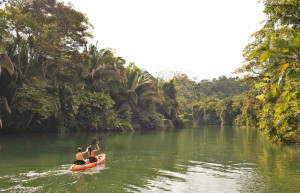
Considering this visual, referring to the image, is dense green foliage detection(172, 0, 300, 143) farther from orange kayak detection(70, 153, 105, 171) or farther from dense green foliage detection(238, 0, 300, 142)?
orange kayak detection(70, 153, 105, 171)

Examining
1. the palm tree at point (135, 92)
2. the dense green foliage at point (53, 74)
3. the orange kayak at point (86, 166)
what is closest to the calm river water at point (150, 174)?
the orange kayak at point (86, 166)

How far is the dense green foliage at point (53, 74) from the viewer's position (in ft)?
66.5

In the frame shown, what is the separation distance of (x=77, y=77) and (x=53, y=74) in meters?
3.45

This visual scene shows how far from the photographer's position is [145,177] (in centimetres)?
871

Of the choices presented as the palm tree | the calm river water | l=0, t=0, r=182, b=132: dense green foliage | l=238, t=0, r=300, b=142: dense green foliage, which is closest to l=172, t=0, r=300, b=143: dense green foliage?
l=238, t=0, r=300, b=142: dense green foliage

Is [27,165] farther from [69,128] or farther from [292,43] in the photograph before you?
[69,128]

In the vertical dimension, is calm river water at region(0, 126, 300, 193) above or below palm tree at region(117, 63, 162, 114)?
below

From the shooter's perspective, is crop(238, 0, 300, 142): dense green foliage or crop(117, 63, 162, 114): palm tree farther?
crop(117, 63, 162, 114): palm tree

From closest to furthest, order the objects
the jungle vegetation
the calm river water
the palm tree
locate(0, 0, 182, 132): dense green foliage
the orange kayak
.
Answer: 1. the calm river water
2. the orange kayak
3. the jungle vegetation
4. locate(0, 0, 182, 132): dense green foliage
5. the palm tree

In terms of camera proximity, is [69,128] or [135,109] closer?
[69,128]

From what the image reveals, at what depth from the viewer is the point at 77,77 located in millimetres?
27344

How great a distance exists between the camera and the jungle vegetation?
14220 mm

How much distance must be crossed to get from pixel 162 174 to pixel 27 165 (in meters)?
4.76

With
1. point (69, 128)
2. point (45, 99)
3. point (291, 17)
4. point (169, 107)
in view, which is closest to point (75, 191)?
point (291, 17)
